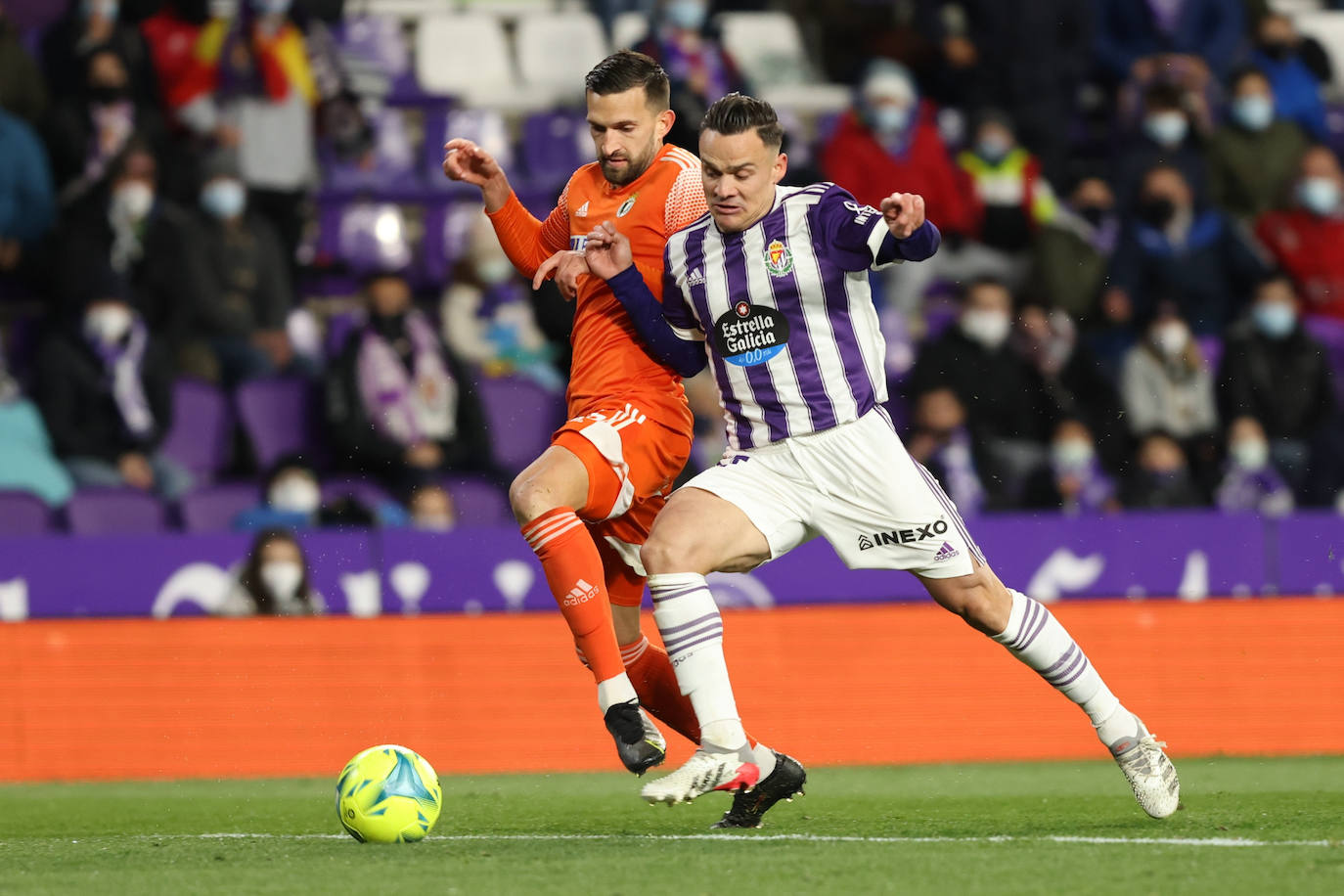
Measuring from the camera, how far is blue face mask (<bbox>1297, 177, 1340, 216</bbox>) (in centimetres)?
1449

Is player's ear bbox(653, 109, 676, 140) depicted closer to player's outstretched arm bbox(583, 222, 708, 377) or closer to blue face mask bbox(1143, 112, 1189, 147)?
player's outstretched arm bbox(583, 222, 708, 377)

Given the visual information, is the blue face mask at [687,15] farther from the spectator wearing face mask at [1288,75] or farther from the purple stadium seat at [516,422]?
the spectator wearing face mask at [1288,75]

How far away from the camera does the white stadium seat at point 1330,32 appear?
53.9 feet

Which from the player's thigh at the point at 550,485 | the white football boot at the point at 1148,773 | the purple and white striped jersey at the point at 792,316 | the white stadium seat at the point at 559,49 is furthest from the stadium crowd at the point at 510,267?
the purple and white striped jersey at the point at 792,316

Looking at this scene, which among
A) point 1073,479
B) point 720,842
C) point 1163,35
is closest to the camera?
point 720,842

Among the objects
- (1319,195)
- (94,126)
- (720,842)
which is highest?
(94,126)

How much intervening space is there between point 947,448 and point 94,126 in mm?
5862

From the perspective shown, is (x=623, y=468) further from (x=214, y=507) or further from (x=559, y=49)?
(x=559, y=49)

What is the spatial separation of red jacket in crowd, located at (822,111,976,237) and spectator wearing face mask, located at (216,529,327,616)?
492cm

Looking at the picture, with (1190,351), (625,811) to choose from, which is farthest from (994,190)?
(625,811)

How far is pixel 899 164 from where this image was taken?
541 inches

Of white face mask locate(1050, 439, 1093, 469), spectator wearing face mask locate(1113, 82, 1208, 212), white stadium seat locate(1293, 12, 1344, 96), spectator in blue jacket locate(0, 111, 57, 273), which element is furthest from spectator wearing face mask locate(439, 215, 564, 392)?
white stadium seat locate(1293, 12, 1344, 96)

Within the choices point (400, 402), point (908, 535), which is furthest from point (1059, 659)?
point (400, 402)

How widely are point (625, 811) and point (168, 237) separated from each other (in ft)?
20.8
